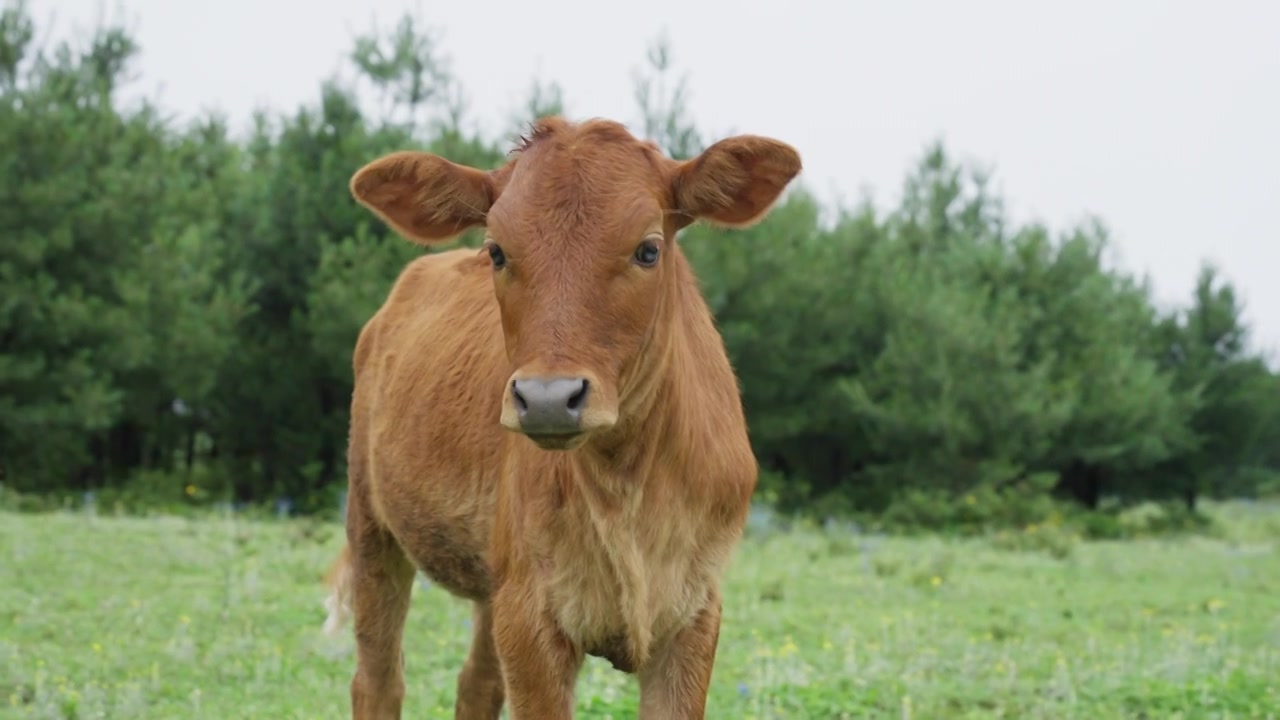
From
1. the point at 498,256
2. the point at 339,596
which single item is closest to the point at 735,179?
the point at 498,256

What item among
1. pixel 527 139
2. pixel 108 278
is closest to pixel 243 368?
pixel 108 278

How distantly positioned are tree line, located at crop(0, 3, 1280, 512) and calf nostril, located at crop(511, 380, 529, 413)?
71.0 feet

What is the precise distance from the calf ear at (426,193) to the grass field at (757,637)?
3.01 m

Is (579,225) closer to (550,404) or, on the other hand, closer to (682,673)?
(550,404)

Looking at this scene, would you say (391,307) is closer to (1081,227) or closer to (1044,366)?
(1044,366)

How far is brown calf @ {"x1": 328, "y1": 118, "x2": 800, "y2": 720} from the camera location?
3766 mm

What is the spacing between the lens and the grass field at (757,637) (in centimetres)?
706

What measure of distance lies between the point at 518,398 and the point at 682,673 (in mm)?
1192

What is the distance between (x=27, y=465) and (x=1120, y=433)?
77.0 ft

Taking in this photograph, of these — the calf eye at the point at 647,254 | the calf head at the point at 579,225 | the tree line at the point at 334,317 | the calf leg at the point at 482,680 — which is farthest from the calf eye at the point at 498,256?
the tree line at the point at 334,317

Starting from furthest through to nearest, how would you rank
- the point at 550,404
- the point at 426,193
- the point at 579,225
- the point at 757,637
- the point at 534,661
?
1. the point at 757,637
2. the point at 426,193
3. the point at 534,661
4. the point at 579,225
5. the point at 550,404

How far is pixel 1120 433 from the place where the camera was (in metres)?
32.6

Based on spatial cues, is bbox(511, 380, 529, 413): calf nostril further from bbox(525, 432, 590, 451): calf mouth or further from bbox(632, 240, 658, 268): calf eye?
bbox(632, 240, 658, 268): calf eye

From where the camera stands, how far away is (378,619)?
5953mm
